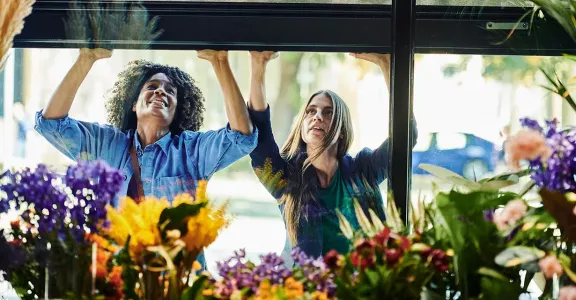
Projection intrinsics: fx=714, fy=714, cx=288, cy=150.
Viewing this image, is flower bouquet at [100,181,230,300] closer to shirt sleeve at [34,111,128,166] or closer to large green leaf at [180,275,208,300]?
large green leaf at [180,275,208,300]

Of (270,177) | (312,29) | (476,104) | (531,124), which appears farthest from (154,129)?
(531,124)

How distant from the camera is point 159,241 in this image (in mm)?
1807

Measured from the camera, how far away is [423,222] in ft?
6.48

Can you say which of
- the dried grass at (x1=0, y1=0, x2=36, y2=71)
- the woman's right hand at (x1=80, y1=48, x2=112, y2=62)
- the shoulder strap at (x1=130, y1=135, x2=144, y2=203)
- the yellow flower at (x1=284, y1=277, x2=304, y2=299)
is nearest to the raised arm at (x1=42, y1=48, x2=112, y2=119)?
the woman's right hand at (x1=80, y1=48, x2=112, y2=62)

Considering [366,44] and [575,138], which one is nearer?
[575,138]

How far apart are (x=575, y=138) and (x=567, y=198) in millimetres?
275

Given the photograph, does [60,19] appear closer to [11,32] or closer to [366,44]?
[11,32]

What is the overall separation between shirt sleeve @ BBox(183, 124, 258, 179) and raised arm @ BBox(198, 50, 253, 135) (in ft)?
0.17

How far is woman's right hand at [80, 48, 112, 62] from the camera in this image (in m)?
2.81

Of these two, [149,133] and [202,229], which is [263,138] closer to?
[149,133]

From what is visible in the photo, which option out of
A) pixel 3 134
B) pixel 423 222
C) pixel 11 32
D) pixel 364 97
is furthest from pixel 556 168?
pixel 3 134

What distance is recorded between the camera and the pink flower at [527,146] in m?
1.74

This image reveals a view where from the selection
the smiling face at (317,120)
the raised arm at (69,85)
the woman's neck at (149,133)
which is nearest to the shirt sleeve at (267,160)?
the smiling face at (317,120)

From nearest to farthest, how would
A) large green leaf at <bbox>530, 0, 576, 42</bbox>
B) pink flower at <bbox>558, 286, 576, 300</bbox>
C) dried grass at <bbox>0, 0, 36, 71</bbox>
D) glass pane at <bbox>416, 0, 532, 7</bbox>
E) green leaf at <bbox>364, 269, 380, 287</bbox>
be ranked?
pink flower at <bbox>558, 286, 576, 300</bbox>
green leaf at <bbox>364, 269, 380, 287</bbox>
dried grass at <bbox>0, 0, 36, 71</bbox>
large green leaf at <bbox>530, 0, 576, 42</bbox>
glass pane at <bbox>416, 0, 532, 7</bbox>
